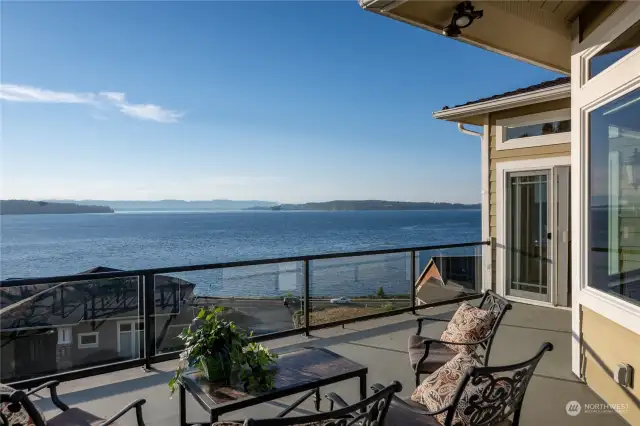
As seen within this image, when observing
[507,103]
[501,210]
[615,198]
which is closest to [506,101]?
[507,103]

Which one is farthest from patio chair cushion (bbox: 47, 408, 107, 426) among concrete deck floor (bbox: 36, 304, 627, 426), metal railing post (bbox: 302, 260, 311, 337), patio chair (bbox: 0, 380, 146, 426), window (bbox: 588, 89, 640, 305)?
window (bbox: 588, 89, 640, 305)

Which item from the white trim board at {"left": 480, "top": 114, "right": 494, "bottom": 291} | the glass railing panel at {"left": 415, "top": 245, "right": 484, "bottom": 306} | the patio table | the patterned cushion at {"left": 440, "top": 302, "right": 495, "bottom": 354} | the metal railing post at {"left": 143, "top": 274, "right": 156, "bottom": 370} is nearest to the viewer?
the patio table

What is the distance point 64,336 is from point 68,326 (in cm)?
9

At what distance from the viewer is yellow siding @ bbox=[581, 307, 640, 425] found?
2617 mm

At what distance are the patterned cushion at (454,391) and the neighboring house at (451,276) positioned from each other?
13.3ft

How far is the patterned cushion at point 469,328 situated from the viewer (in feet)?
9.57

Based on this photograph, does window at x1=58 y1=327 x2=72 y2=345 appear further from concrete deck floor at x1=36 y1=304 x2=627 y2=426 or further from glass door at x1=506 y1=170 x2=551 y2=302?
glass door at x1=506 y1=170 x2=551 y2=302

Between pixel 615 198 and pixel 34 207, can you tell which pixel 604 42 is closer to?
pixel 615 198

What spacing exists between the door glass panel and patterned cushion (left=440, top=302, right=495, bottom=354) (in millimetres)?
3328

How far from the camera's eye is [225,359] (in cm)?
215

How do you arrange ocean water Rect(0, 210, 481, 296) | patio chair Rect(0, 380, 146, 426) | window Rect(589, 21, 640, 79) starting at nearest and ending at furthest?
patio chair Rect(0, 380, 146, 426) → window Rect(589, 21, 640, 79) → ocean water Rect(0, 210, 481, 296)

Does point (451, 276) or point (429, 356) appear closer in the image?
point (429, 356)

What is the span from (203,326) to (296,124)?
20.7 meters

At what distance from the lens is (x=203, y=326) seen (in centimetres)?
225
